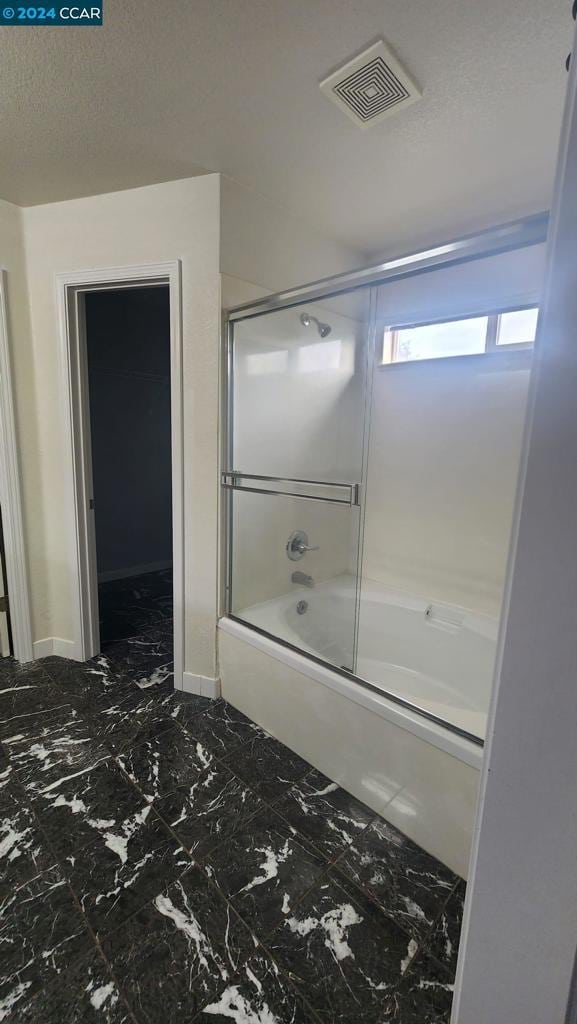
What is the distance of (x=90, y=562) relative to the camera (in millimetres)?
2492

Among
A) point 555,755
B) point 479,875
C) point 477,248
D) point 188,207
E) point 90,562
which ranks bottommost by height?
point 90,562

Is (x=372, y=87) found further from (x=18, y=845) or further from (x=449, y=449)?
(x=18, y=845)

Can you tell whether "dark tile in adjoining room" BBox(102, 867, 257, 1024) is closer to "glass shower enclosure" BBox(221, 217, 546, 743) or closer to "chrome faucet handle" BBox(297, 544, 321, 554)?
"glass shower enclosure" BBox(221, 217, 546, 743)

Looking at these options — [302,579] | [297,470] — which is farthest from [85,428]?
[302,579]

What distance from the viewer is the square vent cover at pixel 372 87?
1.28 meters

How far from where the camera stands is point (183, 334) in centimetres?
201

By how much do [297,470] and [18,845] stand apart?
1765 mm

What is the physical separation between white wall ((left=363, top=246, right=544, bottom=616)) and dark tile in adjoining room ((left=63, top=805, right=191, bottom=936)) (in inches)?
68.2

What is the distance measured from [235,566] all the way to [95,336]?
267 cm

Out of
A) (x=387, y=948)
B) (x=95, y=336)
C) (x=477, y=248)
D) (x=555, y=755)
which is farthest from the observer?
(x=95, y=336)

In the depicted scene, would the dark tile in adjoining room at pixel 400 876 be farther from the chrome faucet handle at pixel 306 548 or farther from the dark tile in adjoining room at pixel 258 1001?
the chrome faucet handle at pixel 306 548

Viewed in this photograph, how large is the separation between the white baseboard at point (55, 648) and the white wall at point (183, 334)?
5.5 inches

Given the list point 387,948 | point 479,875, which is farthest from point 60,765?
point 479,875

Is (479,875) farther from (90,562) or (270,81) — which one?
(90,562)
